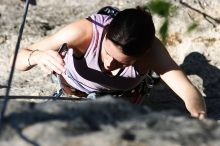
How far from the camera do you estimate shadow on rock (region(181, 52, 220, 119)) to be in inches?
110

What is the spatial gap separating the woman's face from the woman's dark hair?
3 centimetres

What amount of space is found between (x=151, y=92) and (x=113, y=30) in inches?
37.7

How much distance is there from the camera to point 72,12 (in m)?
3.12

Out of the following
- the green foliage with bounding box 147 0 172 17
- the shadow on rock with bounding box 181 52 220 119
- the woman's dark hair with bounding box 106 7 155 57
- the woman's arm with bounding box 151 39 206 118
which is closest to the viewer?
the woman's dark hair with bounding box 106 7 155 57

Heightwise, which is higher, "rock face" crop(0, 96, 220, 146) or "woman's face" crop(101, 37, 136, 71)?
"rock face" crop(0, 96, 220, 146)

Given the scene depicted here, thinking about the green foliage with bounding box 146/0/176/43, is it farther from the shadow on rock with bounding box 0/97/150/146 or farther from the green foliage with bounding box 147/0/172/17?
the shadow on rock with bounding box 0/97/150/146

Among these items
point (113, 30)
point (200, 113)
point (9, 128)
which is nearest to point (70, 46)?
point (113, 30)

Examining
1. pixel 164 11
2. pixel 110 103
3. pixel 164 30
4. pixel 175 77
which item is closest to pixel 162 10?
pixel 164 11

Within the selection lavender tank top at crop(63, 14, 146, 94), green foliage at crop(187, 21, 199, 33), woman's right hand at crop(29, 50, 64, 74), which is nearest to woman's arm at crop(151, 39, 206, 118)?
lavender tank top at crop(63, 14, 146, 94)

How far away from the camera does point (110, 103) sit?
3.91ft

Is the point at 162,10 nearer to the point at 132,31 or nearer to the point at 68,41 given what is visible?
the point at 68,41

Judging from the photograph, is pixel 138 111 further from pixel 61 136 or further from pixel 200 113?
pixel 200 113

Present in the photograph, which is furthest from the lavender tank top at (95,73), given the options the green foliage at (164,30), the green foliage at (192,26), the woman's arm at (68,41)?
the green foliage at (192,26)

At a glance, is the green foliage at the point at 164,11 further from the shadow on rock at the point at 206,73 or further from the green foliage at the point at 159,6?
the shadow on rock at the point at 206,73
